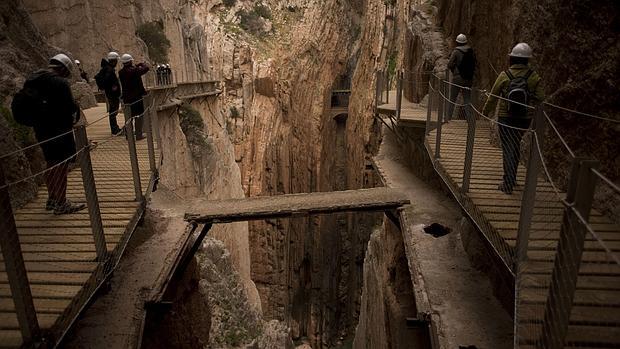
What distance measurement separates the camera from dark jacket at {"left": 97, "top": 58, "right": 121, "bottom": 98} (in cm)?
958

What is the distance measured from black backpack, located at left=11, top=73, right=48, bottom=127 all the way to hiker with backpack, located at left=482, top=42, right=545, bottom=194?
5.34 meters

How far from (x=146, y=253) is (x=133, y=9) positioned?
1978 centimetres

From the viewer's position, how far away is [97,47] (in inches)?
782

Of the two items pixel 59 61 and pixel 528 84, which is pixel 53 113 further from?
pixel 528 84

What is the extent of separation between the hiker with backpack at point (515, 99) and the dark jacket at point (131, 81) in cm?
705

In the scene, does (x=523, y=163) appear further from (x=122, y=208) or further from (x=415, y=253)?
(x=122, y=208)

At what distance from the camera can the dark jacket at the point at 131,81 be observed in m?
9.09

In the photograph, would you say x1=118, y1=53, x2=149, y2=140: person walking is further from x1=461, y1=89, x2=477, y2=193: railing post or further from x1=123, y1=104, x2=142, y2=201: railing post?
x1=461, y1=89, x2=477, y2=193: railing post

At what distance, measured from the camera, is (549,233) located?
12.4 ft

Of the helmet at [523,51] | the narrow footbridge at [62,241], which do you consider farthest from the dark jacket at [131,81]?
the helmet at [523,51]

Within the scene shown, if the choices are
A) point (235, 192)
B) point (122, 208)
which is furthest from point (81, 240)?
point (235, 192)

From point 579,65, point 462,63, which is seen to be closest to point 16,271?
point 579,65

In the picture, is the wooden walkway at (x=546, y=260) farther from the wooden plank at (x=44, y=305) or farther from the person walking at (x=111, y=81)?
the person walking at (x=111, y=81)

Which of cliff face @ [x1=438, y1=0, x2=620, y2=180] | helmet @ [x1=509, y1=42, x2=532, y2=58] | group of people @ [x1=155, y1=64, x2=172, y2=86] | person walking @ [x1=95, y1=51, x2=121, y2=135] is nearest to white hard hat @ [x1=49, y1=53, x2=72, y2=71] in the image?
person walking @ [x1=95, y1=51, x2=121, y2=135]
